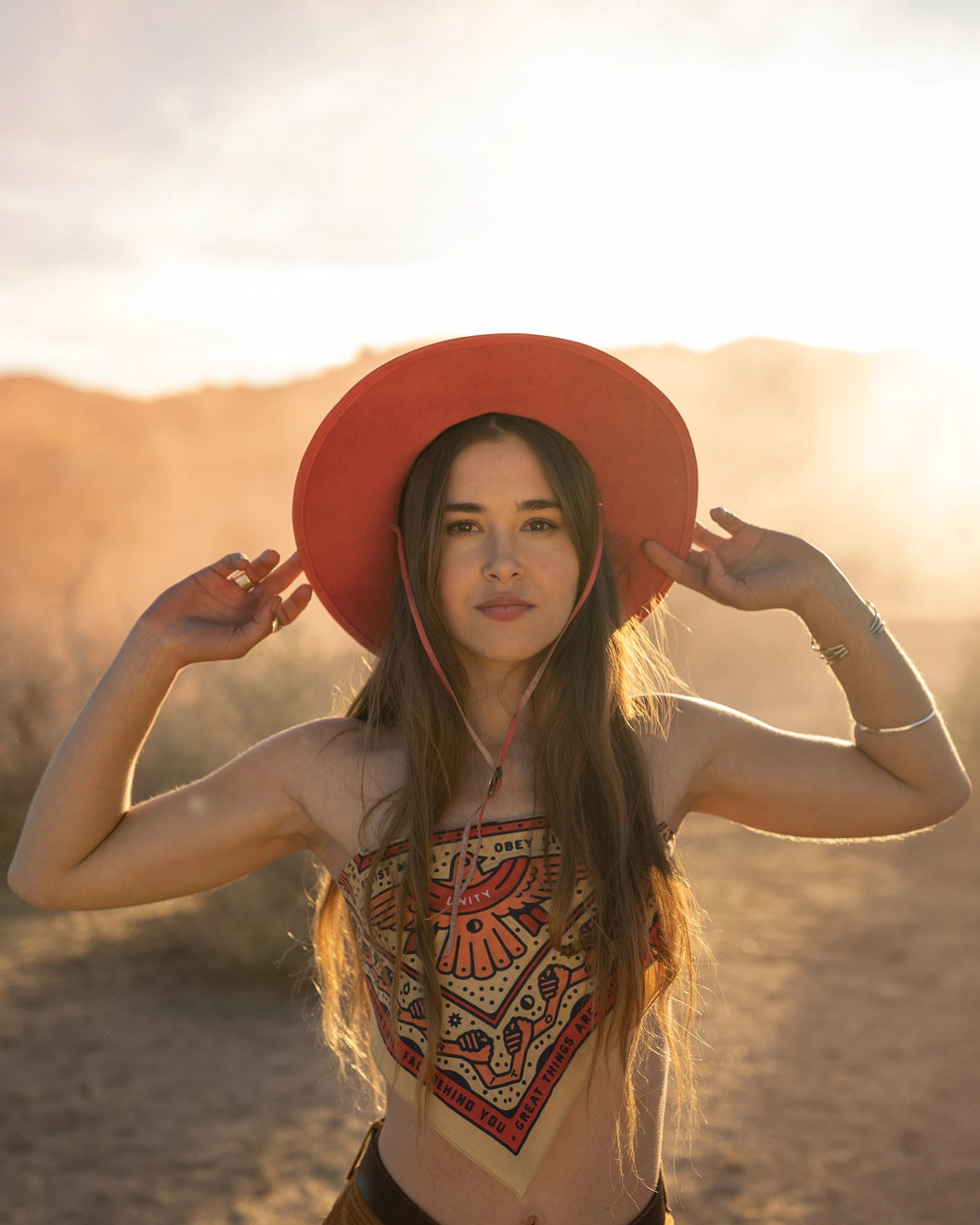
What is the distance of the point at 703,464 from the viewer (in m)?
55.0

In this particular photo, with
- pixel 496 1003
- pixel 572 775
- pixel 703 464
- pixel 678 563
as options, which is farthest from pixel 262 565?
pixel 703 464

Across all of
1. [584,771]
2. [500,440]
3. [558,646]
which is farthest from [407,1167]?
[500,440]

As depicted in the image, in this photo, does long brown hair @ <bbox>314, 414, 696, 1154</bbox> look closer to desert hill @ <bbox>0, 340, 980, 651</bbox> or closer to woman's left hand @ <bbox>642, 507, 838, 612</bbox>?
woman's left hand @ <bbox>642, 507, 838, 612</bbox>

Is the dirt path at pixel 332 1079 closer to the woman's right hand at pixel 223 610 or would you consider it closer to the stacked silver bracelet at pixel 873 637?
the stacked silver bracelet at pixel 873 637

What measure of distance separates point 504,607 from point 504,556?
109 millimetres

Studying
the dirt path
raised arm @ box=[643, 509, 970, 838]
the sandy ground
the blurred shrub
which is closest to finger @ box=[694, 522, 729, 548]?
raised arm @ box=[643, 509, 970, 838]

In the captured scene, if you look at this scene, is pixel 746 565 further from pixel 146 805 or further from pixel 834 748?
pixel 146 805

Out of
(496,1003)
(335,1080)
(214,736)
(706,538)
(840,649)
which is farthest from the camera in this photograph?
(214,736)

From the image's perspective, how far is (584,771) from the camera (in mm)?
2275

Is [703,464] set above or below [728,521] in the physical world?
above

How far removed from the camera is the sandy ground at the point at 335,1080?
4.73 m

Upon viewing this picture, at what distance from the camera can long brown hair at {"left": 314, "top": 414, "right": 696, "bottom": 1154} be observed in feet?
6.95

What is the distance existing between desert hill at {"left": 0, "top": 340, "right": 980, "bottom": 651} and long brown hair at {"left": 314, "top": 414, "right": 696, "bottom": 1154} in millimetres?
28943

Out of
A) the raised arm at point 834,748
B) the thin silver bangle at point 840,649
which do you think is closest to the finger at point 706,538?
the raised arm at point 834,748
